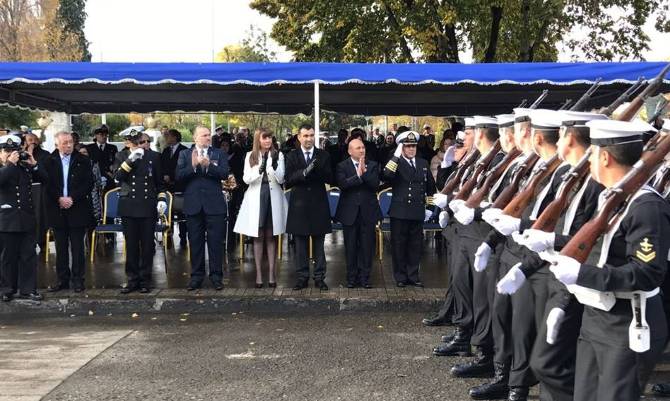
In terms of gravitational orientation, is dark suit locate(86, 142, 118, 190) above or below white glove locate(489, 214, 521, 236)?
above

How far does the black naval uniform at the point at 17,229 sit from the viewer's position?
7590 millimetres

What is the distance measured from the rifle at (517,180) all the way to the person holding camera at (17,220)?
542 centimetres

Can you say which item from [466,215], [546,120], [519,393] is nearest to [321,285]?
[466,215]

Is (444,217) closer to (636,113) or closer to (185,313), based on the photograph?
(636,113)

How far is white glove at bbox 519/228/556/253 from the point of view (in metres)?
3.47

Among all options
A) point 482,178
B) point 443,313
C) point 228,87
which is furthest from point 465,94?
point 482,178

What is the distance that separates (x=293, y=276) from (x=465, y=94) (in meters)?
4.70

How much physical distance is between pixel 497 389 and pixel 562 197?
6.10 ft

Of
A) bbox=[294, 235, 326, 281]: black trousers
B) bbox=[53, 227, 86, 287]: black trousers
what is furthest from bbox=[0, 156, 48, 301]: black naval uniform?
bbox=[294, 235, 326, 281]: black trousers

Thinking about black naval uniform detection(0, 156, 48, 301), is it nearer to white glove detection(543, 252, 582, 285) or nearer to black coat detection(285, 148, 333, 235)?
black coat detection(285, 148, 333, 235)

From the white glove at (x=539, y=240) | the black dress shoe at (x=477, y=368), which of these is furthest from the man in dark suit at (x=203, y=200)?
the white glove at (x=539, y=240)

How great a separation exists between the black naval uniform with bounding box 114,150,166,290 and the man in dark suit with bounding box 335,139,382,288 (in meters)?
2.18

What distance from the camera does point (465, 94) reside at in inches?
466

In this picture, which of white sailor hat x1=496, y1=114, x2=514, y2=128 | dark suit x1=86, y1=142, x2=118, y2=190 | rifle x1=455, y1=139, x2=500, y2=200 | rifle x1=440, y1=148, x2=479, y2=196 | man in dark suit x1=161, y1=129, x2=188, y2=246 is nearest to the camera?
white sailor hat x1=496, y1=114, x2=514, y2=128
